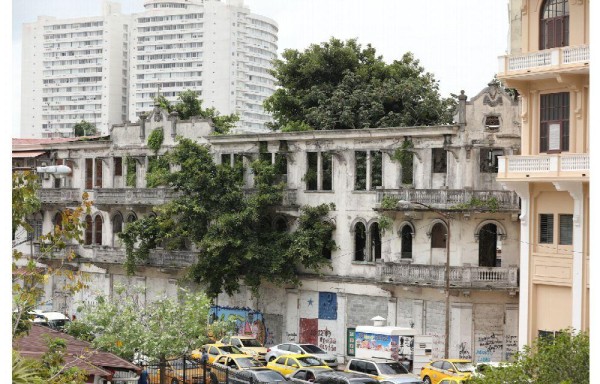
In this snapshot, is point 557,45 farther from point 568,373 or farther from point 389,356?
point 568,373

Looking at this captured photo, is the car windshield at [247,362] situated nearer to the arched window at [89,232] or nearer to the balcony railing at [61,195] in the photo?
the arched window at [89,232]

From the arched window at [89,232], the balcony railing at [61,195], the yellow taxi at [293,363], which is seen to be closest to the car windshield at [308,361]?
the yellow taxi at [293,363]

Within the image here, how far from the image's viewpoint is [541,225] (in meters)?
33.8

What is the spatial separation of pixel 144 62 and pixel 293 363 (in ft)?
309

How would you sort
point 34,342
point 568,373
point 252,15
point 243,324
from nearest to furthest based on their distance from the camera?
point 568,373 → point 34,342 → point 243,324 → point 252,15

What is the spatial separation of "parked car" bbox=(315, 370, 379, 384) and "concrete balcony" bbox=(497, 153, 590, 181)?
22.3ft

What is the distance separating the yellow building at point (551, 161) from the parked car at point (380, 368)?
4.17 m

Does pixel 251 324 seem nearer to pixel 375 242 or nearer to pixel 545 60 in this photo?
pixel 375 242

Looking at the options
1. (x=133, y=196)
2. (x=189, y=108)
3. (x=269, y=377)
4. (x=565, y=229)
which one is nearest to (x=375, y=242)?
(x=269, y=377)

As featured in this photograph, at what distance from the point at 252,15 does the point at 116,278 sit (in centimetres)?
6975

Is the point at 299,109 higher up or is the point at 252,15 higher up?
the point at 252,15

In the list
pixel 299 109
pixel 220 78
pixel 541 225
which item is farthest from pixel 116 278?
pixel 220 78

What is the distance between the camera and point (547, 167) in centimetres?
3195
